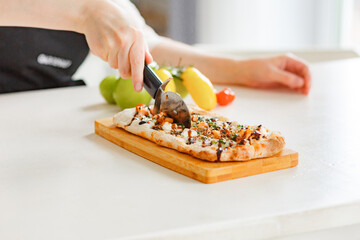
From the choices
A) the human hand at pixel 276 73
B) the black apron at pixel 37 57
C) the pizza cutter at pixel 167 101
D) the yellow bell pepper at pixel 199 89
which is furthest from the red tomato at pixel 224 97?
the black apron at pixel 37 57

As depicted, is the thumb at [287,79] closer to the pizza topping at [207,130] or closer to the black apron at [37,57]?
the pizza topping at [207,130]

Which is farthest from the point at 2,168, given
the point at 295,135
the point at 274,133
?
the point at 295,135

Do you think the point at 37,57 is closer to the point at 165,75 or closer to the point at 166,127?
the point at 165,75

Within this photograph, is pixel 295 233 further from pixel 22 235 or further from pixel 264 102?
pixel 264 102

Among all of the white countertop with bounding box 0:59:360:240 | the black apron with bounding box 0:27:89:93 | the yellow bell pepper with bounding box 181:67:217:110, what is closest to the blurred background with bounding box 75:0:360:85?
the black apron with bounding box 0:27:89:93

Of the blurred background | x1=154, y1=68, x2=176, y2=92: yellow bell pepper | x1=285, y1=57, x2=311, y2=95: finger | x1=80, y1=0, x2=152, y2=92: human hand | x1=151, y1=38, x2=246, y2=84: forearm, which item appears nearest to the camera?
x1=80, y1=0, x2=152, y2=92: human hand

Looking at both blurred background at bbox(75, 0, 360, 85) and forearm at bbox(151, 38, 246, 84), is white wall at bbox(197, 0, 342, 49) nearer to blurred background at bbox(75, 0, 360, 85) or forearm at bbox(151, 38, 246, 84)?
blurred background at bbox(75, 0, 360, 85)
